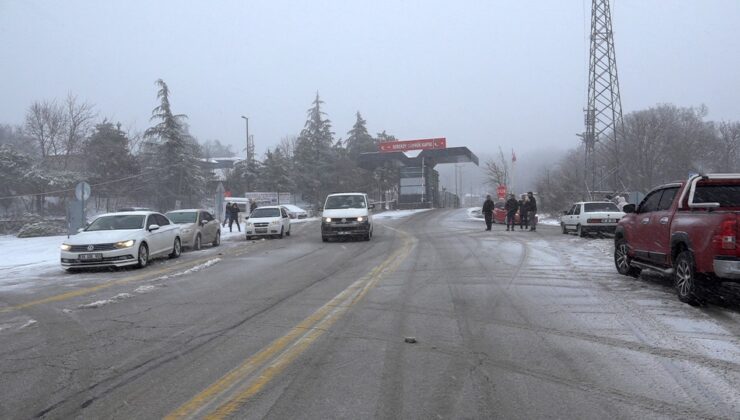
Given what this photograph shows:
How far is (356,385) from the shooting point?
467 cm

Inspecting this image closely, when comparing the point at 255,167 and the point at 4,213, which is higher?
the point at 255,167

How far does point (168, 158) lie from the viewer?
4791 cm

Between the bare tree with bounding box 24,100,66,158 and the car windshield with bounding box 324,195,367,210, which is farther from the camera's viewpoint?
the bare tree with bounding box 24,100,66,158

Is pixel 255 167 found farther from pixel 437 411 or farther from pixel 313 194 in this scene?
pixel 437 411

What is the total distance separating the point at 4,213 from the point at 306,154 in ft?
116

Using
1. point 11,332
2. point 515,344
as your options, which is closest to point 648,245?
point 515,344

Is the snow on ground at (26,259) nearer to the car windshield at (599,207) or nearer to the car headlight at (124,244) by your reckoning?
the car headlight at (124,244)

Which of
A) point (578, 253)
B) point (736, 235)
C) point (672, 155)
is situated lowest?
point (578, 253)

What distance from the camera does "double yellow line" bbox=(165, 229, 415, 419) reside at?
13.6 feet

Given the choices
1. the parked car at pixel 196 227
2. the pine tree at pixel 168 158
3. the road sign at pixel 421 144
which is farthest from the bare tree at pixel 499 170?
the parked car at pixel 196 227

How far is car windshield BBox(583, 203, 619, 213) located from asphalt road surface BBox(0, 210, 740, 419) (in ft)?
39.4

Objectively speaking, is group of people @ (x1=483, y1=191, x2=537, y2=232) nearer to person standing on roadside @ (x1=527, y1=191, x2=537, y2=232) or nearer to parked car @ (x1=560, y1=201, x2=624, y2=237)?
person standing on roadside @ (x1=527, y1=191, x2=537, y2=232)

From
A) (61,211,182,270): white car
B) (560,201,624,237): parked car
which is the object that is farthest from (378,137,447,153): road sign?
(61,211,182,270): white car

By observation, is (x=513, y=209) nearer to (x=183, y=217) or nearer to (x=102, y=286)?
(x=183, y=217)
